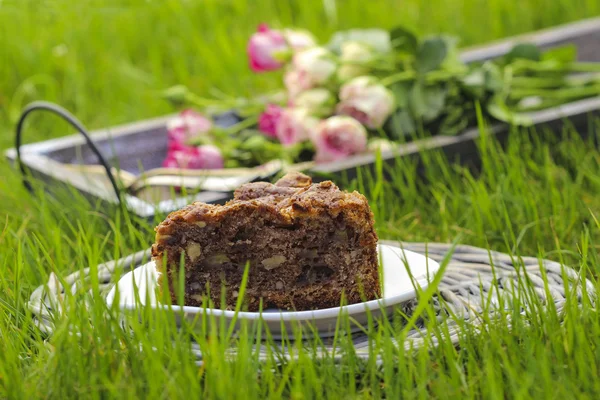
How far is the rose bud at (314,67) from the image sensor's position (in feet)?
7.78

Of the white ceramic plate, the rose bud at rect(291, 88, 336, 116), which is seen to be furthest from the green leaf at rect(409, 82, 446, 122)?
the white ceramic plate

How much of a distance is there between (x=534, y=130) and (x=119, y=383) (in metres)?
1.44

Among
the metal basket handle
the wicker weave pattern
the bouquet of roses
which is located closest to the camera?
the wicker weave pattern

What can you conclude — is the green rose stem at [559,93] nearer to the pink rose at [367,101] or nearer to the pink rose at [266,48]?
the pink rose at [367,101]

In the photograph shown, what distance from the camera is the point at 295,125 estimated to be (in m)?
2.35

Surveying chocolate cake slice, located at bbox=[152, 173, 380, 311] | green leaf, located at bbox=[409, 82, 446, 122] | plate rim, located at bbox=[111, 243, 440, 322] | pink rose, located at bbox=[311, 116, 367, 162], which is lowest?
plate rim, located at bbox=[111, 243, 440, 322]

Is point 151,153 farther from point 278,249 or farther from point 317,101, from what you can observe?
point 278,249

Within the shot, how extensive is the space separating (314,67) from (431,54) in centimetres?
31

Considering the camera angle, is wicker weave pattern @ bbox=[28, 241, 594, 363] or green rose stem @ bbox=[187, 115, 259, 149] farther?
green rose stem @ bbox=[187, 115, 259, 149]

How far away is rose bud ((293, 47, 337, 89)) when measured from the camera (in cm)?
237

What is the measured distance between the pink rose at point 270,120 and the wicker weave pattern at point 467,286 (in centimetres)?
88

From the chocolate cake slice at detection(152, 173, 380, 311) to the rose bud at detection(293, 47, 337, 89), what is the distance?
41.1 inches

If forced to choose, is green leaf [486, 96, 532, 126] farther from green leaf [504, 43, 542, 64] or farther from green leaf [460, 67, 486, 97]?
green leaf [504, 43, 542, 64]

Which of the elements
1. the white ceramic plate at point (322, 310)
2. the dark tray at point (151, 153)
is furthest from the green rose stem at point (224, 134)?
the white ceramic plate at point (322, 310)
